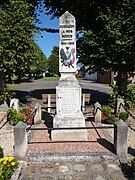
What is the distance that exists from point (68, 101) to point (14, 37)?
19.8ft

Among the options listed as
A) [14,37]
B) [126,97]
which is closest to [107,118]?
[126,97]

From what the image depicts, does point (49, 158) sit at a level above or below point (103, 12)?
below

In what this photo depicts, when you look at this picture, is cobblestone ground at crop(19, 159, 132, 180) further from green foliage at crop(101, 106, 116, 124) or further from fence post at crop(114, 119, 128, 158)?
green foliage at crop(101, 106, 116, 124)

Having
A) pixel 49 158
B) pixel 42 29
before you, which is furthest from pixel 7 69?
pixel 49 158

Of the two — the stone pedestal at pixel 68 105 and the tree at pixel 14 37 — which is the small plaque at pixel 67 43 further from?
the tree at pixel 14 37

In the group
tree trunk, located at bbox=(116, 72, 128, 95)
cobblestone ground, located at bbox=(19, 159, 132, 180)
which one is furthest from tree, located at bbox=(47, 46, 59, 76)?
cobblestone ground, located at bbox=(19, 159, 132, 180)

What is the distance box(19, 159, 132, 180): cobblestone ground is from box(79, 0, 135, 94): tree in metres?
7.05

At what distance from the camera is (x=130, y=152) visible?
6199 millimetres

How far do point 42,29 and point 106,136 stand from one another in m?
9.85

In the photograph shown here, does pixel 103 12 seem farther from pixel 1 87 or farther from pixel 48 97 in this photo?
pixel 1 87

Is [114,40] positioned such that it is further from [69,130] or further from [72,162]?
[72,162]

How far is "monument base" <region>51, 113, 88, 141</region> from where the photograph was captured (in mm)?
7117

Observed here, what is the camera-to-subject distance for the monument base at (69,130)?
7.12m

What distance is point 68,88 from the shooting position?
24.4 feet
